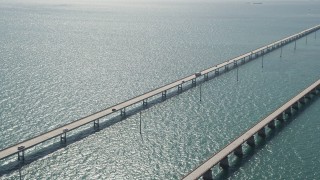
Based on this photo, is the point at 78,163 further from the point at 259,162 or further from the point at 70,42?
the point at 70,42

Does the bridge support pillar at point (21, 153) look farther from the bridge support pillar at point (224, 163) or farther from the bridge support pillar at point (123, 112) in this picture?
the bridge support pillar at point (224, 163)

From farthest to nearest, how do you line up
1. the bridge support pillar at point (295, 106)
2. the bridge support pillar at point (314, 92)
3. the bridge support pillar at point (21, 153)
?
the bridge support pillar at point (314, 92)
the bridge support pillar at point (295, 106)
the bridge support pillar at point (21, 153)

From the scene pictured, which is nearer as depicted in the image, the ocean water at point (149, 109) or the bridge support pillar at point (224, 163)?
the bridge support pillar at point (224, 163)

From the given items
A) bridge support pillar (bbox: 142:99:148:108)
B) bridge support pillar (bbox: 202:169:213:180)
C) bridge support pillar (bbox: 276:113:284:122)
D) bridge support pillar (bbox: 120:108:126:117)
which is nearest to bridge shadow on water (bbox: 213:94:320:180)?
bridge support pillar (bbox: 276:113:284:122)

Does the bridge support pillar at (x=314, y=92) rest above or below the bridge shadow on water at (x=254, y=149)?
above

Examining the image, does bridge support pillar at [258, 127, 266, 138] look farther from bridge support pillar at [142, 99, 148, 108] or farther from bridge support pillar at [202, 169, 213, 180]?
bridge support pillar at [142, 99, 148, 108]

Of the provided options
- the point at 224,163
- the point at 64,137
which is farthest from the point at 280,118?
the point at 64,137

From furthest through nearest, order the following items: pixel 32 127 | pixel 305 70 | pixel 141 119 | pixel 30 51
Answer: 1. pixel 30 51
2. pixel 305 70
3. pixel 141 119
4. pixel 32 127

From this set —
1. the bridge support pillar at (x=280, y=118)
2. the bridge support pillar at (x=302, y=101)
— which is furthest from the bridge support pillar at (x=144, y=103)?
the bridge support pillar at (x=302, y=101)

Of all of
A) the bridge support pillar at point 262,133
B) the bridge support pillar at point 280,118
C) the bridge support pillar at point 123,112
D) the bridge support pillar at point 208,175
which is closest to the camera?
the bridge support pillar at point 208,175

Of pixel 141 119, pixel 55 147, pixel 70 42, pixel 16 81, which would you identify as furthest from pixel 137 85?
pixel 70 42

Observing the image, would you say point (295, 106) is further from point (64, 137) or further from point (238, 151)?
point (64, 137)
